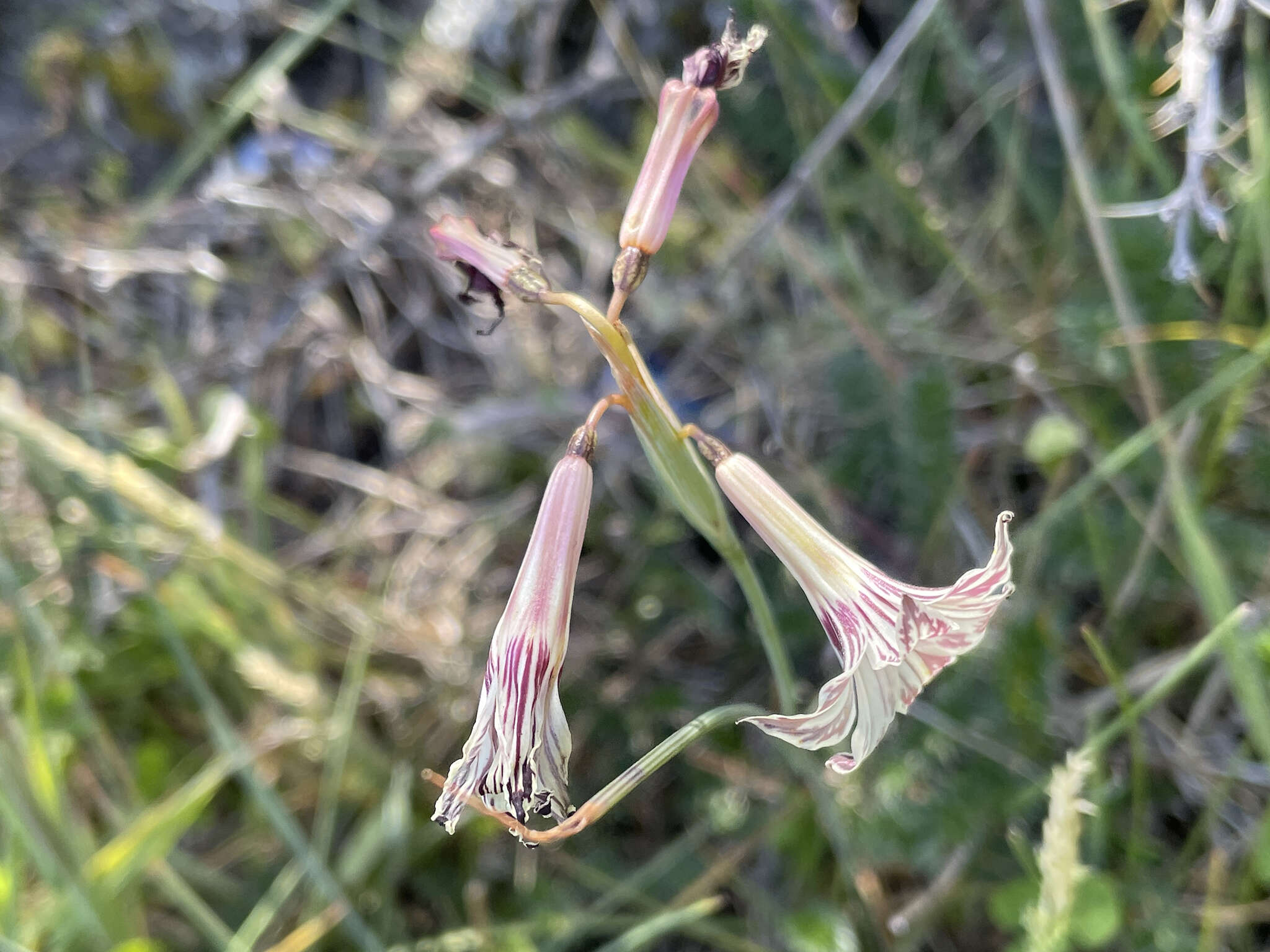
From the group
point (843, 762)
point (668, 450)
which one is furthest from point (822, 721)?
point (668, 450)

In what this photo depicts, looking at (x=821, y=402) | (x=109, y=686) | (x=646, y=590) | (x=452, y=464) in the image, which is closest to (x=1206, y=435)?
(x=821, y=402)

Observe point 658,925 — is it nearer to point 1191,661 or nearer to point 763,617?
point 763,617

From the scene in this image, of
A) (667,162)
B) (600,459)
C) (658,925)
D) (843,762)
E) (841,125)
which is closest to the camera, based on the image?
(843,762)

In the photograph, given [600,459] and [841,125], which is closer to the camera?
[841,125]

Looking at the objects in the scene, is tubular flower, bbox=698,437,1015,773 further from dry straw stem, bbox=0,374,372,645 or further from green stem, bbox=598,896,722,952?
dry straw stem, bbox=0,374,372,645

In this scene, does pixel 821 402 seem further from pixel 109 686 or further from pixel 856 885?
pixel 109 686

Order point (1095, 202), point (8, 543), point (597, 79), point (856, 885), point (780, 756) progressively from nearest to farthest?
point (856, 885) < point (1095, 202) < point (780, 756) < point (8, 543) < point (597, 79)
